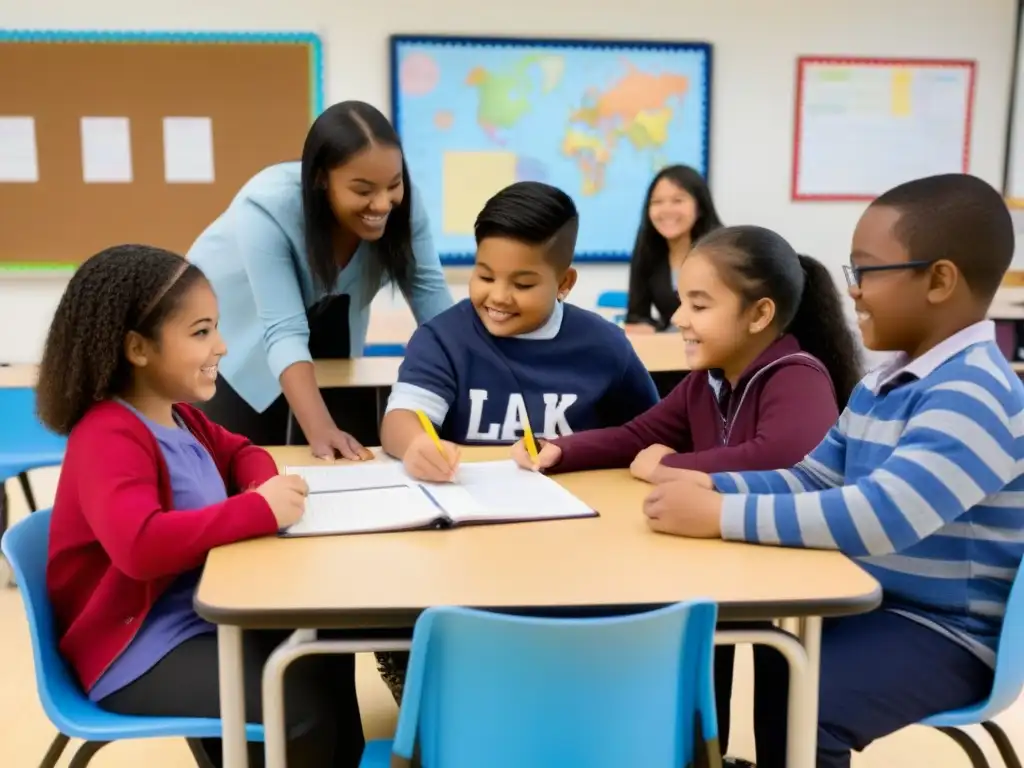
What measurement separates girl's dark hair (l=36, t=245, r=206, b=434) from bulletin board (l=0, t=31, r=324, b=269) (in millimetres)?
3184

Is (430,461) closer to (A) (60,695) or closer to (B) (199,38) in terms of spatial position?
(A) (60,695)

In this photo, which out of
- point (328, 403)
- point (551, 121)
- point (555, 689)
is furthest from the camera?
point (551, 121)

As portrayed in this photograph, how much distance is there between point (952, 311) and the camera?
1238 millimetres

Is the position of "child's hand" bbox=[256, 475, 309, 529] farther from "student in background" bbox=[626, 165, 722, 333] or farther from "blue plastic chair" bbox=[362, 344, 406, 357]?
"student in background" bbox=[626, 165, 722, 333]

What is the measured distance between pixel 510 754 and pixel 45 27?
13.9 feet

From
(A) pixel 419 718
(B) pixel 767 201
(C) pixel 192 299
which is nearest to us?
(A) pixel 419 718

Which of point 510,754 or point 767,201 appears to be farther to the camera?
point 767,201

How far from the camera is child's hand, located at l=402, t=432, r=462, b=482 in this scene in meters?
1.43

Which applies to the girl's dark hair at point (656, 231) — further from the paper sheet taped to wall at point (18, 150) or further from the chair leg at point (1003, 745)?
the paper sheet taped to wall at point (18, 150)

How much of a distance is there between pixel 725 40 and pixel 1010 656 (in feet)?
12.9

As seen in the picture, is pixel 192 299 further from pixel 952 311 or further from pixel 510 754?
pixel 952 311

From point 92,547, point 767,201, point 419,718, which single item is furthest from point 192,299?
A: point 767,201

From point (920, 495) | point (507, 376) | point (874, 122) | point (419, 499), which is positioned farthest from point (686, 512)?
point (874, 122)

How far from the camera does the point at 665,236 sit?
3.74 m
